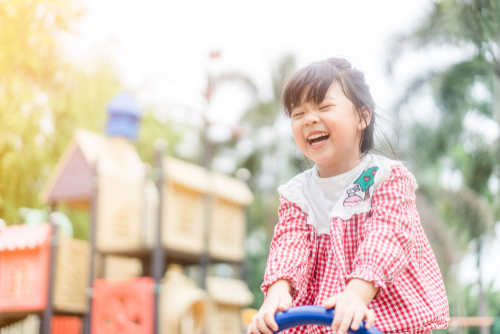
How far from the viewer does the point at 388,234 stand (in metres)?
1.52

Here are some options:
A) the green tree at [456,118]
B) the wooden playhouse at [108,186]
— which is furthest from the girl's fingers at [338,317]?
the green tree at [456,118]

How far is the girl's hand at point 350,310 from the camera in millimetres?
1297

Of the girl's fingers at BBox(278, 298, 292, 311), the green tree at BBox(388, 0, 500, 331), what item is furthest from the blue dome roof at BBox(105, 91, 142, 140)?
the girl's fingers at BBox(278, 298, 292, 311)

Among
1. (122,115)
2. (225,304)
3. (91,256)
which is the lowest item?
(225,304)

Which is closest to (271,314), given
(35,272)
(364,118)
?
(364,118)

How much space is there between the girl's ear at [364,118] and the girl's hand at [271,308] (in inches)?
22.6

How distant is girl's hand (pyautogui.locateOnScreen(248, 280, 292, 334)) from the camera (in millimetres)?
1419

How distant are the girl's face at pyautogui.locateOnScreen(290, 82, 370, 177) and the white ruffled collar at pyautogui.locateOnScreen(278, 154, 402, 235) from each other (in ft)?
0.37

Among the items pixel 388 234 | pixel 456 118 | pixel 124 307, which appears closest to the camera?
pixel 388 234

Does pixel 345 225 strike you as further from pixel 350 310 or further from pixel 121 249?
pixel 121 249

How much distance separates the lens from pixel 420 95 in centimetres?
1341

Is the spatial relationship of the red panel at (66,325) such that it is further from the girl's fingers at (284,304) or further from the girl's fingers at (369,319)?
the girl's fingers at (369,319)

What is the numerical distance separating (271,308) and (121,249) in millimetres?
6927

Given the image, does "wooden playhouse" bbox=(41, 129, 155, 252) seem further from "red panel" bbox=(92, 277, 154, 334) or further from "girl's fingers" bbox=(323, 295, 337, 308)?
"girl's fingers" bbox=(323, 295, 337, 308)
